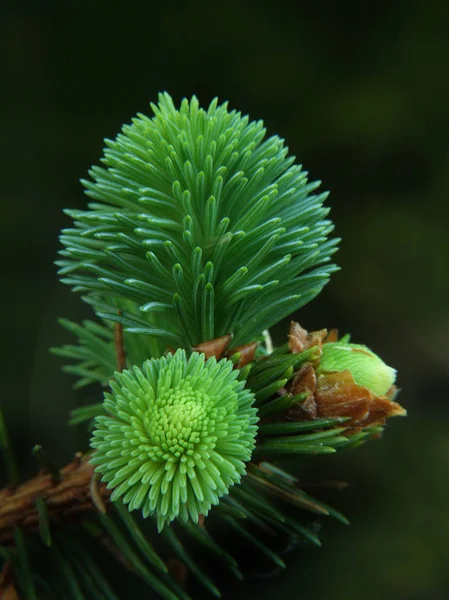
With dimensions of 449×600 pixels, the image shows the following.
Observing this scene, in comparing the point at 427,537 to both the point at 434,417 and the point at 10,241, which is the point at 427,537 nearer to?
the point at 434,417

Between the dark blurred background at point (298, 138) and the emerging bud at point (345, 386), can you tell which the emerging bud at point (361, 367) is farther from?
the dark blurred background at point (298, 138)

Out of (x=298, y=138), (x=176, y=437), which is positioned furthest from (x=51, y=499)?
(x=298, y=138)

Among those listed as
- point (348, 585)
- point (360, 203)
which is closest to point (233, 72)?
point (360, 203)

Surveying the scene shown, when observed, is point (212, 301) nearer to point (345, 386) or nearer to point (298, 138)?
point (345, 386)

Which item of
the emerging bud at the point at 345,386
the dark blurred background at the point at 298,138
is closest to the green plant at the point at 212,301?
the emerging bud at the point at 345,386


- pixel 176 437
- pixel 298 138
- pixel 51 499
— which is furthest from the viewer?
pixel 298 138

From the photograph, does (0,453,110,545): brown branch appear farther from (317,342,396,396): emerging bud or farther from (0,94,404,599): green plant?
(317,342,396,396): emerging bud

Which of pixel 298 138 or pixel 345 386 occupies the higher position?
pixel 298 138

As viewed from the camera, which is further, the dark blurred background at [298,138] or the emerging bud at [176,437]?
the dark blurred background at [298,138]
